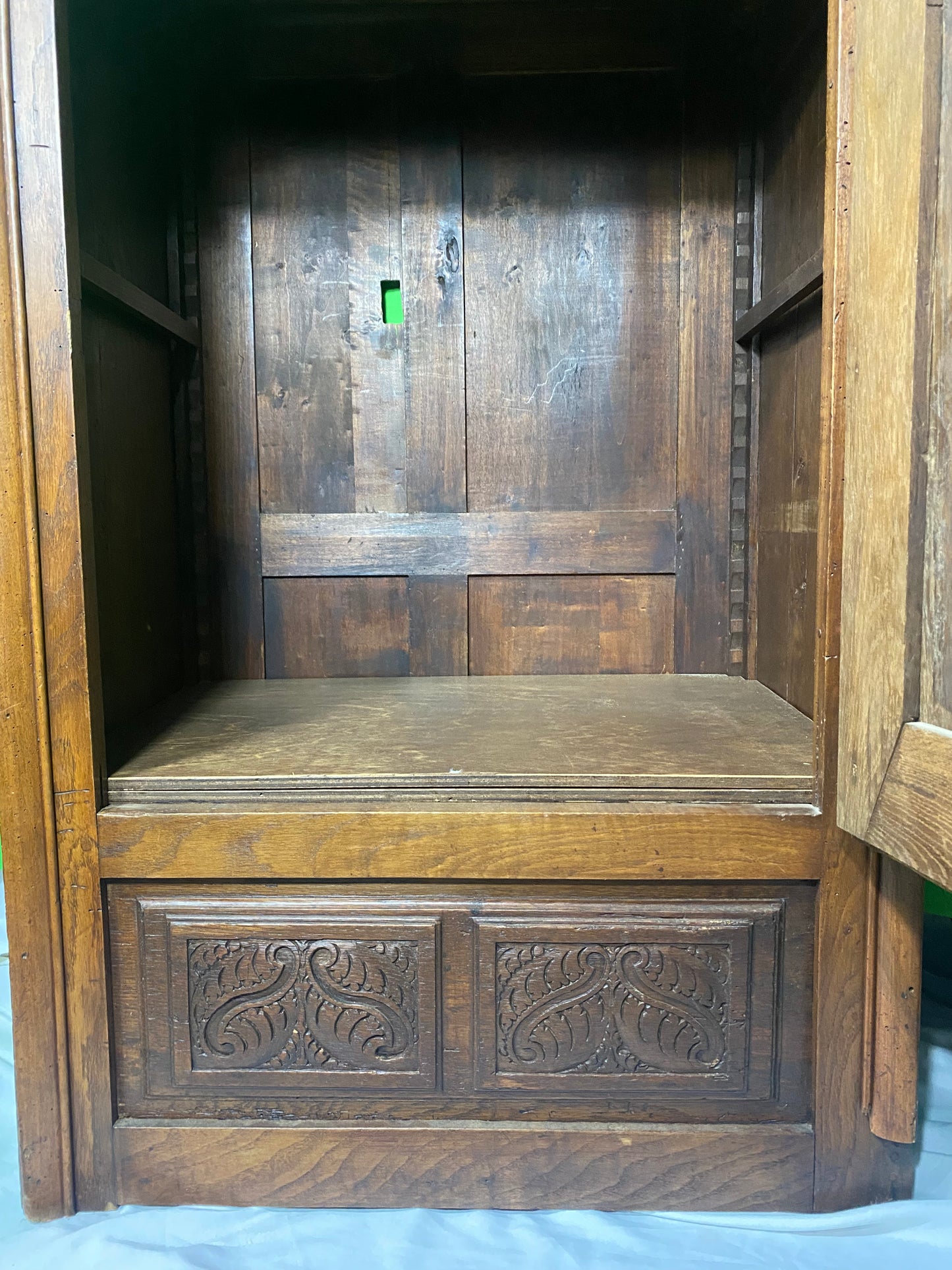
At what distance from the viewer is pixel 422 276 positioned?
1828 mm


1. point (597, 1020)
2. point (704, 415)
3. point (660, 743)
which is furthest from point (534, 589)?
point (597, 1020)

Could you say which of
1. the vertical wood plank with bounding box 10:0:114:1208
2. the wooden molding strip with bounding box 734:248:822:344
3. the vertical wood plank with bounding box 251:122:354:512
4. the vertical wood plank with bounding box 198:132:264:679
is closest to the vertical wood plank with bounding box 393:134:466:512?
the vertical wood plank with bounding box 251:122:354:512

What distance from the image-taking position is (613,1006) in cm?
121

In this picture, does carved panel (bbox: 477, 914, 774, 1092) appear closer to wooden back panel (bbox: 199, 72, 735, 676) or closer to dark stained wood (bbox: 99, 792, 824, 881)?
dark stained wood (bbox: 99, 792, 824, 881)

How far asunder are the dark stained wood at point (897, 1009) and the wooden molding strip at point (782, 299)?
80 centimetres

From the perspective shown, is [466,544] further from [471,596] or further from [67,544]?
[67,544]

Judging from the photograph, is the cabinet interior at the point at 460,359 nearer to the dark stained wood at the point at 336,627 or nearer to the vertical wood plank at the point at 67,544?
the dark stained wood at the point at 336,627

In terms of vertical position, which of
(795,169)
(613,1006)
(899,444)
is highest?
(795,169)

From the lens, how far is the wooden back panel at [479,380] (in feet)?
5.90

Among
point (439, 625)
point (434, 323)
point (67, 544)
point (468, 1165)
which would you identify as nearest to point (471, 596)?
point (439, 625)

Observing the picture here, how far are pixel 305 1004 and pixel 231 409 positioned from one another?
1.17 m

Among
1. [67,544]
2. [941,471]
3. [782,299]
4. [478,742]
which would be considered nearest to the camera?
[941,471]

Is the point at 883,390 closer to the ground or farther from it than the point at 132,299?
closer to the ground

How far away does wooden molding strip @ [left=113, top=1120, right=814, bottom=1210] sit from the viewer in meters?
1.21
